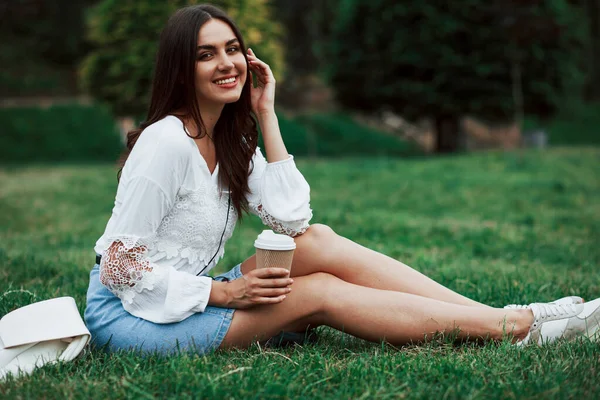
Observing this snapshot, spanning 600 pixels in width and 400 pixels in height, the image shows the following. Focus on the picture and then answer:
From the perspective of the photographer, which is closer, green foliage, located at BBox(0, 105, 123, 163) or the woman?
the woman

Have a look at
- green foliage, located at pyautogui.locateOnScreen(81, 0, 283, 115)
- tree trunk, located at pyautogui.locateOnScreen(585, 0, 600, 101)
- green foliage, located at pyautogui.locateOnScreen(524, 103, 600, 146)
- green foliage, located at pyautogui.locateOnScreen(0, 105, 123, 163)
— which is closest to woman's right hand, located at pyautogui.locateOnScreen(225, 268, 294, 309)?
green foliage, located at pyautogui.locateOnScreen(81, 0, 283, 115)

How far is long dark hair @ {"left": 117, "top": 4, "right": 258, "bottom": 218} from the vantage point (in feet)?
8.40

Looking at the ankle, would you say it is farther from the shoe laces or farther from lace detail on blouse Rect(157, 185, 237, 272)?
lace detail on blouse Rect(157, 185, 237, 272)

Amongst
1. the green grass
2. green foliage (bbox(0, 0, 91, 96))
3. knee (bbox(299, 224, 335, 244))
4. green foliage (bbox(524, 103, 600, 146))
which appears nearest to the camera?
the green grass

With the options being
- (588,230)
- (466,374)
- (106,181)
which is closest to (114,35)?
(106,181)

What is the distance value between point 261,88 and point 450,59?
12.9m

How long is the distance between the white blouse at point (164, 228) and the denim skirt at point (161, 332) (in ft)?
0.13

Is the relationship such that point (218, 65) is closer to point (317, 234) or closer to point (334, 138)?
point (317, 234)

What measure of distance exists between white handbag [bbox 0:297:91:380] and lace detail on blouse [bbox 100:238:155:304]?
0.20 metres

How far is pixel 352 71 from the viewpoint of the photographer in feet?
53.6

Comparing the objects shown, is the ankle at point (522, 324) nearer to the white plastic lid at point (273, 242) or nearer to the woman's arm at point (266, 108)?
the white plastic lid at point (273, 242)

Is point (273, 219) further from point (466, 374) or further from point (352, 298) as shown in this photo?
point (466, 374)

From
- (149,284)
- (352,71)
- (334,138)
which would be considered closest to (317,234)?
(149,284)

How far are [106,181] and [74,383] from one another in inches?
340
